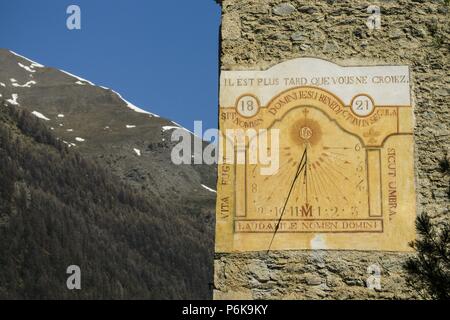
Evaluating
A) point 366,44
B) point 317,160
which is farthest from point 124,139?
point 317,160

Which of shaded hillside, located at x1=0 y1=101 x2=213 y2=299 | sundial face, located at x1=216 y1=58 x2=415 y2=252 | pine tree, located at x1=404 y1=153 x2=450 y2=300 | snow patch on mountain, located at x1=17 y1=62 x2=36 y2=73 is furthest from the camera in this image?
snow patch on mountain, located at x1=17 y1=62 x2=36 y2=73

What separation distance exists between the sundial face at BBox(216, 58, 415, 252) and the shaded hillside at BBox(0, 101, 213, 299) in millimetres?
39690

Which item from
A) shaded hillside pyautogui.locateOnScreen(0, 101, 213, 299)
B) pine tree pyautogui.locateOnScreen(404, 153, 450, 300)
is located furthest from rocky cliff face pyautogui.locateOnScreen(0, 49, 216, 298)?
pine tree pyautogui.locateOnScreen(404, 153, 450, 300)

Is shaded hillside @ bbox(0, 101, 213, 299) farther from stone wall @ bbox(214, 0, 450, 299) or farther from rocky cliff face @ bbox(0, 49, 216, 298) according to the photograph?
stone wall @ bbox(214, 0, 450, 299)

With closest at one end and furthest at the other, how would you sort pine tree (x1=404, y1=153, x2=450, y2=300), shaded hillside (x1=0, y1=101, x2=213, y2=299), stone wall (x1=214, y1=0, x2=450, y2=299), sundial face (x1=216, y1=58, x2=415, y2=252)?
pine tree (x1=404, y1=153, x2=450, y2=300)
sundial face (x1=216, y1=58, x2=415, y2=252)
stone wall (x1=214, y1=0, x2=450, y2=299)
shaded hillside (x1=0, y1=101, x2=213, y2=299)

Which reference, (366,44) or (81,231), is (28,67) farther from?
(366,44)

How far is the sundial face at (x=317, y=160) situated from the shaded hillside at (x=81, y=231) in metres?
39.7

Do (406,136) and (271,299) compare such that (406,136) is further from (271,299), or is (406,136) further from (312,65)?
(271,299)

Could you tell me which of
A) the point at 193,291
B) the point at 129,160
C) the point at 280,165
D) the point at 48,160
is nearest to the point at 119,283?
the point at 193,291

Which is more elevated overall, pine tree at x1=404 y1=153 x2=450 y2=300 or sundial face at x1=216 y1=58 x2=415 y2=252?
sundial face at x1=216 y1=58 x2=415 y2=252

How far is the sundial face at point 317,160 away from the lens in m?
9.02

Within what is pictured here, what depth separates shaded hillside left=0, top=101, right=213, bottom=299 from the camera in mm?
52062

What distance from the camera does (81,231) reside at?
191 ft

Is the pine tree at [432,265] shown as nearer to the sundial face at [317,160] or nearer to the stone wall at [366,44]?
the sundial face at [317,160]
